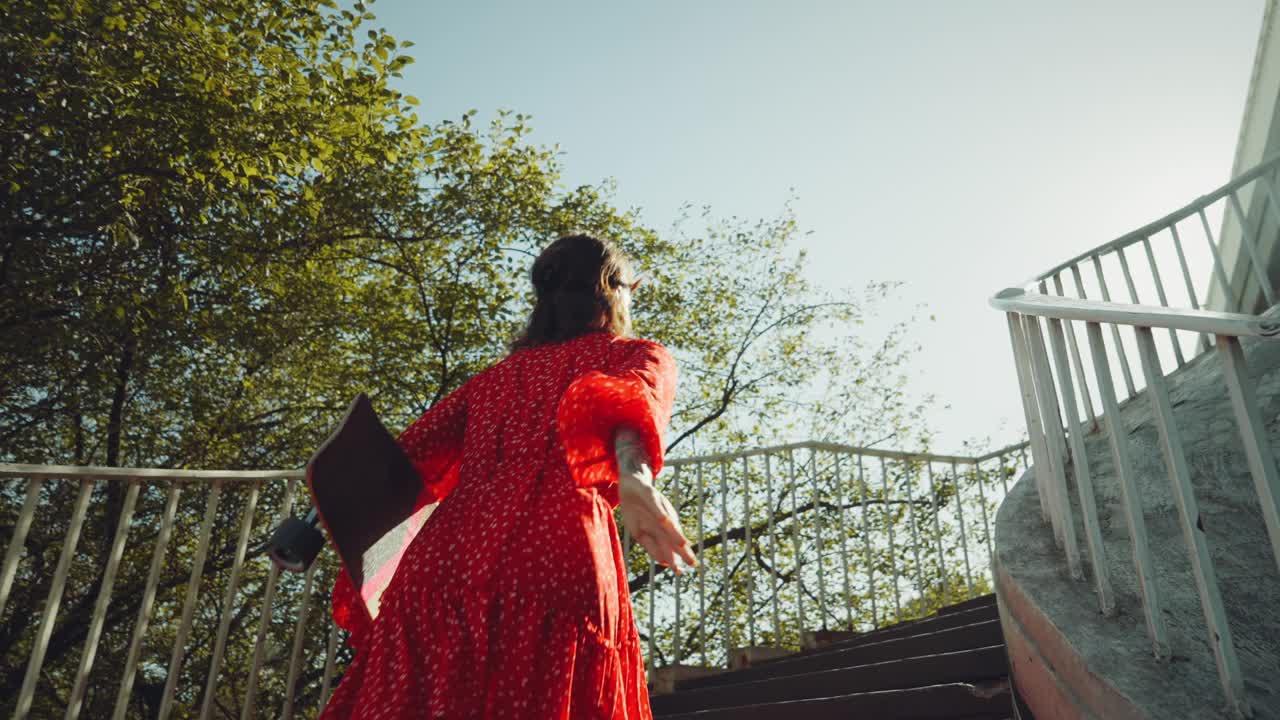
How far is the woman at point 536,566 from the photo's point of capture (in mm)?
1152

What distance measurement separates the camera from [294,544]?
1.44 metres

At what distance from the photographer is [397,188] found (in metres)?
8.37

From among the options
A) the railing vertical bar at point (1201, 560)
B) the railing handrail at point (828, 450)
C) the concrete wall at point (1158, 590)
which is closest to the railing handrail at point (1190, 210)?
the concrete wall at point (1158, 590)

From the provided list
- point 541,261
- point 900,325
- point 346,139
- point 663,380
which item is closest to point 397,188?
point 346,139

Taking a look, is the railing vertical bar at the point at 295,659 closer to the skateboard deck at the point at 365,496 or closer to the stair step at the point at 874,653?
the skateboard deck at the point at 365,496

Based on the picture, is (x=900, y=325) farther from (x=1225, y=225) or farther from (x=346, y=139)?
(x=346, y=139)

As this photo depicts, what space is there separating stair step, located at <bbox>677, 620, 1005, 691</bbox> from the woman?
2.41 meters

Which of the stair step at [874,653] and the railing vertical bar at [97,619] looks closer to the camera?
the railing vertical bar at [97,619]

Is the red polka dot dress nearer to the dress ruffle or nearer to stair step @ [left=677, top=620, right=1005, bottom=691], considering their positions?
the dress ruffle

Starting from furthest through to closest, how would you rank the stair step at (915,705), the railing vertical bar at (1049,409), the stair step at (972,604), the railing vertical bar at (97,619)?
the stair step at (972,604) → the stair step at (915,705) → the railing vertical bar at (97,619) → the railing vertical bar at (1049,409)

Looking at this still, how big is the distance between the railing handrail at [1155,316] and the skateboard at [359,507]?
4.89ft

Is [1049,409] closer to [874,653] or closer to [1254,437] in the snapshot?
[1254,437]

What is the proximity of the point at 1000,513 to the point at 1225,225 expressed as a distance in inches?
208

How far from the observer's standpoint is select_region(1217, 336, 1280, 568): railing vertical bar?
3.97ft
